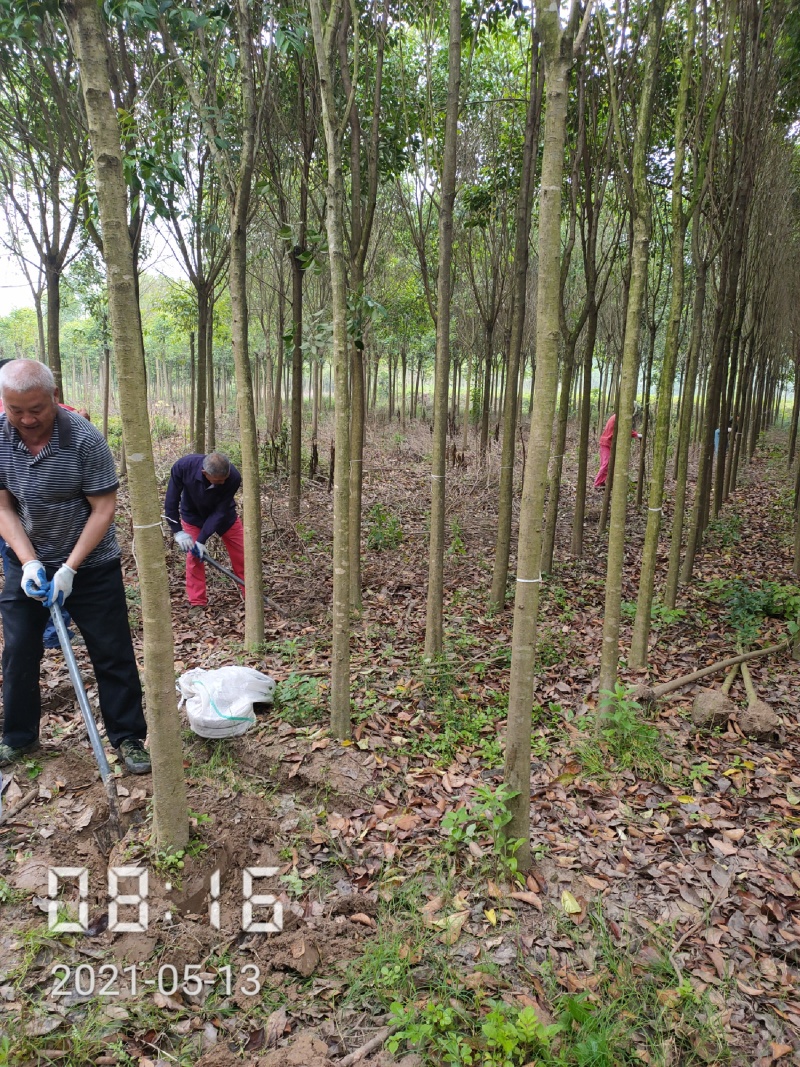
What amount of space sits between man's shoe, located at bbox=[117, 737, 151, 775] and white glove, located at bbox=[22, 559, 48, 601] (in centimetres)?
96

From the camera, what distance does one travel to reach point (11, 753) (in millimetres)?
3295

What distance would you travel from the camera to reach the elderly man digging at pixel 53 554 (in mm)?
2975

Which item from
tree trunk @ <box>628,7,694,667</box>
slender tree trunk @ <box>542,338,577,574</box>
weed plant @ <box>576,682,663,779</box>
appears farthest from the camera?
slender tree trunk @ <box>542,338,577,574</box>

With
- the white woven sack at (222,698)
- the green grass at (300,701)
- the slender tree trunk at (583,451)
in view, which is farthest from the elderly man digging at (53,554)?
the slender tree trunk at (583,451)

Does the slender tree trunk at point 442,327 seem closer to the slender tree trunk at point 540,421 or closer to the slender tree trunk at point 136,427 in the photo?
the slender tree trunk at point 540,421

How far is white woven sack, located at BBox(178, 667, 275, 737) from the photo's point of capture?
363 cm

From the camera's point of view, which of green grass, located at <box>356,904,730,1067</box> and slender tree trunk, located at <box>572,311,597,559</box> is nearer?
green grass, located at <box>356,904,730,1067</box>

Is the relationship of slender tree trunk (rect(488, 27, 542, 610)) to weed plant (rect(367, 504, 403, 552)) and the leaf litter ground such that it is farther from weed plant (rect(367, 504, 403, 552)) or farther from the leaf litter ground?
weed plant (rect(367, 504, 403, 552))

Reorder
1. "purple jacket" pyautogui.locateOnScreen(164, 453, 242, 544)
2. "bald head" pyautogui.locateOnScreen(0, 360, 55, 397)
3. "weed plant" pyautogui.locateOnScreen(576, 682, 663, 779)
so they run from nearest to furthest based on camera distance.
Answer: "bald head" pyautogui.locateOnScreen(0, 360, 55, 397) → "weed plant" pyautogui.locateOnScreen(576, 682, 663, 779) → "purple jacket" pyautogui.locateOnScreen(164, 453, 242, 544)

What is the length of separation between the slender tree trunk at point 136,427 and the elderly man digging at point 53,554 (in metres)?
0.76

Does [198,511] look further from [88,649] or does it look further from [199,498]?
[88,649]

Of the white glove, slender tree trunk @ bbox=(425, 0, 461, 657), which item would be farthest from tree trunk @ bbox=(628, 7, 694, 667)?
the white glove

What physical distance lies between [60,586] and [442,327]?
2.89m

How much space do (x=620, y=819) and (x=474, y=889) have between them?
952 mm
